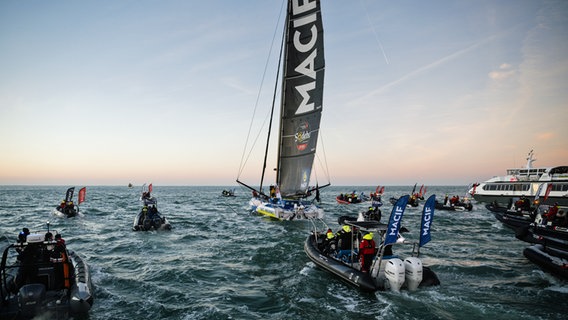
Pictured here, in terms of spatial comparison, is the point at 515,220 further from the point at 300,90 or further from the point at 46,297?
the point at 46,297

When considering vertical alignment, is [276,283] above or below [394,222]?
below

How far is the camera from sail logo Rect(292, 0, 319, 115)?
29.6m

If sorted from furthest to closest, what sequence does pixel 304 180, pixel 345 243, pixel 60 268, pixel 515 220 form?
pixel 304 180 < pixel 515 220 < pixel 345 243 < pixel 60 268

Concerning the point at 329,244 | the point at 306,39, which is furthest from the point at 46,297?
the point at 306,39

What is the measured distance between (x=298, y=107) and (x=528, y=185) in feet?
129

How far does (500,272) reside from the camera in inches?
575

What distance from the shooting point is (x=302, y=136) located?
31.2 m

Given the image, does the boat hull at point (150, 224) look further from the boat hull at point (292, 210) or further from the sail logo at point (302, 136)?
the sail logo at point (302, 136)

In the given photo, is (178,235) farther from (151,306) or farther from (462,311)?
(462,311)

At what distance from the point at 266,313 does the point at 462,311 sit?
614 centimetres

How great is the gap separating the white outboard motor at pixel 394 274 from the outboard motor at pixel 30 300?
10069 mm

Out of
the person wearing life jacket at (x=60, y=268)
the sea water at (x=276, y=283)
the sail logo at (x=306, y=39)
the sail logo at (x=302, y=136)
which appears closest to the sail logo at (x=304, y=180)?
the sail logo at (x=302, y=136)

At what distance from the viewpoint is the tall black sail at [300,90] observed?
97.7 feet

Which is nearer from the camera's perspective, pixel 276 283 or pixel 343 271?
pixel 343 271
